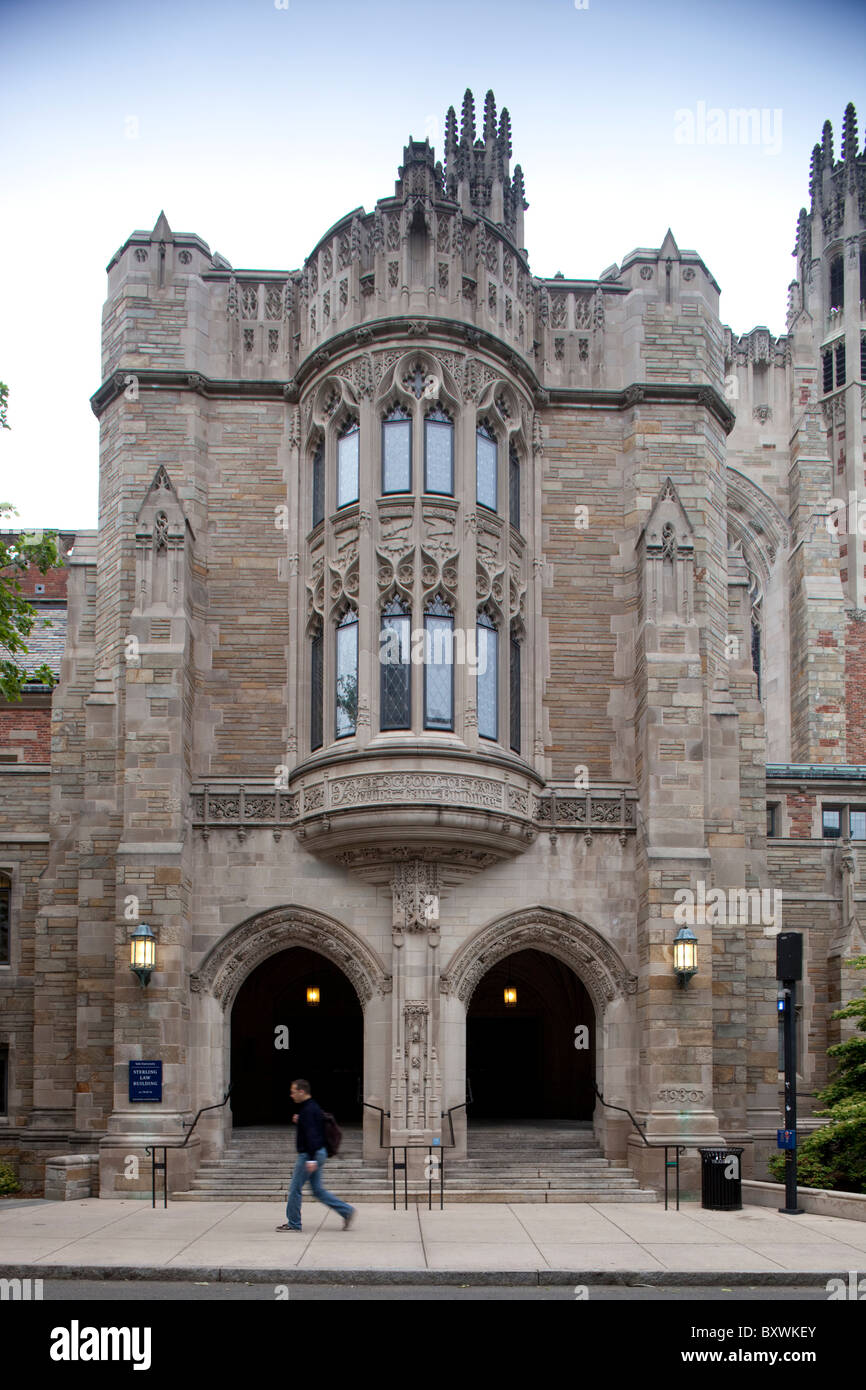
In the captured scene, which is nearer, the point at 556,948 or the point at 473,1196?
the point at 473,1196

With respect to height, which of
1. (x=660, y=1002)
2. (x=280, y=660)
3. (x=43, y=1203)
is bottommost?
(x=43, y=1203)

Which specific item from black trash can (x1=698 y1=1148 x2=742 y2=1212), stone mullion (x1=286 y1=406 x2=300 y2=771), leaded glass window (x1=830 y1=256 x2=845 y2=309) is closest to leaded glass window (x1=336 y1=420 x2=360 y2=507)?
stone mullion (x1=286 y1=406 x2=300 y2=771)

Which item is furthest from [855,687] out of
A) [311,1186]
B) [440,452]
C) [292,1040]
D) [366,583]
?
[311,1186]

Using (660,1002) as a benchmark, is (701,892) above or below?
above

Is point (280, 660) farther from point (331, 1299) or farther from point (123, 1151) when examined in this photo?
point (331, 1299)

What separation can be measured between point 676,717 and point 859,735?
21753 mm

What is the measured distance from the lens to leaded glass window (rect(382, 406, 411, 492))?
21641mm

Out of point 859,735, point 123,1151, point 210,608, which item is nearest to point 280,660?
point 210,608

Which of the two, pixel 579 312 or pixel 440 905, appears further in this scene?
pixel 579 312

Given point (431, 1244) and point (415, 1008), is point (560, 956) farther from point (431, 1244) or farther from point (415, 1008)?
point (431, 1244)

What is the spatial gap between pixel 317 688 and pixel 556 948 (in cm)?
554

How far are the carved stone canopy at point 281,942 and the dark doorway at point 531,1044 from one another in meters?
6.30

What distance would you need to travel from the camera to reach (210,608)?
22375 mm

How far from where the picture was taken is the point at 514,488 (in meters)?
23.0
